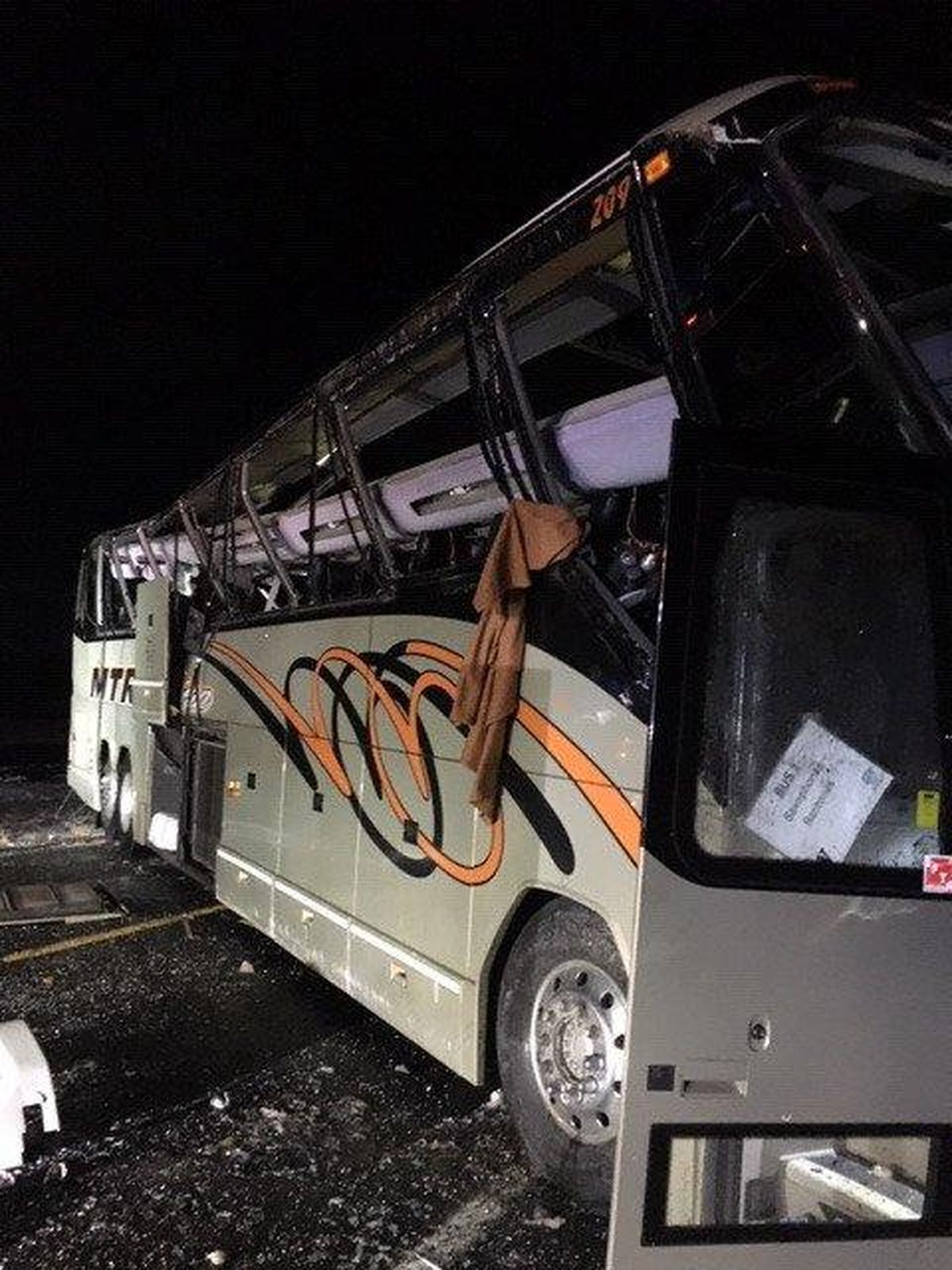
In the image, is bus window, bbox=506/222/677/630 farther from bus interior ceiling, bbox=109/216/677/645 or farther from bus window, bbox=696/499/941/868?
bus window, bbox=696/499/941/868

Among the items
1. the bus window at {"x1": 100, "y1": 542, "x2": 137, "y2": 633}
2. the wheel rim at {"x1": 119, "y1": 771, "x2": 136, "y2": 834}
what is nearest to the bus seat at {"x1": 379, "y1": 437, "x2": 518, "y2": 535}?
the wheel rim at {"x1": 119, "y1": 771, "x2": 136, "y2": 834}

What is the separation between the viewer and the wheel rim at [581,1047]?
3.90 m

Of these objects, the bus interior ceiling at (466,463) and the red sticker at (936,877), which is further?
the bus interior ceiling at (466,463)

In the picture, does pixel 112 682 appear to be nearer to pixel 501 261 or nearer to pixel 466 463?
pixel 466 463

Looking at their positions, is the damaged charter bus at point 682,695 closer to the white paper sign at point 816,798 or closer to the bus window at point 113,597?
the white paper sign at point 816,798

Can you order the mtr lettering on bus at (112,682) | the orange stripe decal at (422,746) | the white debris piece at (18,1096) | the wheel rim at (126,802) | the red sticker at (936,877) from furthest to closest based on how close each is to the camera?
the mtr lettering on bus at (112,682), the wheel rim at (126,802), the orange stripe decal at (422,746), the white debris piece at (18,1096), the red sticker at (936,877)

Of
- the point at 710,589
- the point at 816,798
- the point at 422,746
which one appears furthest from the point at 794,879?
the point at 422,746

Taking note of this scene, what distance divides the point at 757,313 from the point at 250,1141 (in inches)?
157

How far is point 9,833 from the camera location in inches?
522

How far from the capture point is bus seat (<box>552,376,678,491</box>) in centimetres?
428

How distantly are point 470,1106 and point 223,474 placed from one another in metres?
5.24

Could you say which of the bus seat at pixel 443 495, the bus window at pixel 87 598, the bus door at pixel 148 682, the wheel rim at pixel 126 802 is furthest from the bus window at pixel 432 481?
the bus window at pixel 87 598

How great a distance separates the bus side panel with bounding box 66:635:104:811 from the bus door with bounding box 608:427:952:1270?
437 inches

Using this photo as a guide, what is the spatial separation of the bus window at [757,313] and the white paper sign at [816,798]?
93 cm
